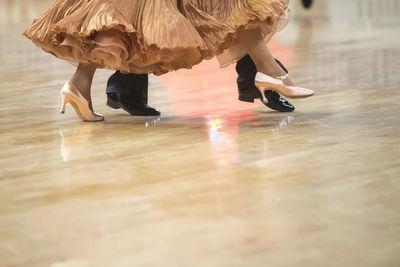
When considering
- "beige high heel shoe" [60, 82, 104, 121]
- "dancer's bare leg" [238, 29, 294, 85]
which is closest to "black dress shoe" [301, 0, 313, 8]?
"dancer's bare leg" [238, 29, 294, 85]

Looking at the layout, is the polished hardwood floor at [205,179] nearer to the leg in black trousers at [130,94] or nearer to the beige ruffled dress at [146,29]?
the leg in black trousers at [130,94]

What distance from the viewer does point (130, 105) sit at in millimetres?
2691

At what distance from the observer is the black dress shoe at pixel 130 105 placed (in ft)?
8.82

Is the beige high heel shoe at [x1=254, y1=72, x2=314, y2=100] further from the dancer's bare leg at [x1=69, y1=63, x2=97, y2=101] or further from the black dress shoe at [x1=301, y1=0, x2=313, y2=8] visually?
the black dress shoe at [x1=301, y1=0, x2=313, y2=8]

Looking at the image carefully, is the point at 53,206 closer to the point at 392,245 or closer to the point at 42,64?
the point at 392,245

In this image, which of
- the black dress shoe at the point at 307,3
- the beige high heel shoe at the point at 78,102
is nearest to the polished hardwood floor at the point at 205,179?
the beige high heel shoe at the point at 78,102

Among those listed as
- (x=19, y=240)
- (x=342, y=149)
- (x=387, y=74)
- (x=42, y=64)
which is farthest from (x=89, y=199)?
(x=42, y=64)

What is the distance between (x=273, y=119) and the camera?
2.53m

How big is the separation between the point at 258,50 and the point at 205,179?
2.99 feet

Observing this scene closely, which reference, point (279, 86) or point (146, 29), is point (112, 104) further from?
point (279, 86)

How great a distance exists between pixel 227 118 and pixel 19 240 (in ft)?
4.17

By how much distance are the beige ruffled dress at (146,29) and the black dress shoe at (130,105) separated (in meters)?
0.19

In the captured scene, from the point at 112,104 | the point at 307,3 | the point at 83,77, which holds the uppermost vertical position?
the point at 83,77

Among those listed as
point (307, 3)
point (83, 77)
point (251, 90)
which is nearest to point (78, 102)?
point (83, 77)
